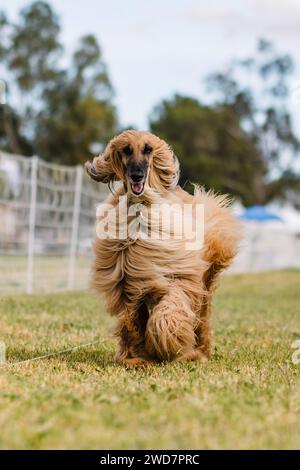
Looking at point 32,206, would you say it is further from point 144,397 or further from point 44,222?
point 144,397

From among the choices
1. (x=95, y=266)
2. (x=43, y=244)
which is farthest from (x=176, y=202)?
(x=43, y=244)

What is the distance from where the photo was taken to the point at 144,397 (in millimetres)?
4125

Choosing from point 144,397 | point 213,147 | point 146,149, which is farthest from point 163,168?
point 213,147

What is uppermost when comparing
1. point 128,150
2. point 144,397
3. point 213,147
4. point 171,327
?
point 213,147

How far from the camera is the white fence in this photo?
1312 cm

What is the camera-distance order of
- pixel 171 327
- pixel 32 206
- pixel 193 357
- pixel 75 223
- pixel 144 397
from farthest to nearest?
pixel 75 223, pixel 32 206, pixel 193 357, pixel 171 327, pixel 144 397

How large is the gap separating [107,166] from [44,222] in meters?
8.44


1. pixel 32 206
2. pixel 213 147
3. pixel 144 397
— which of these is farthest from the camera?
pixel 213 147

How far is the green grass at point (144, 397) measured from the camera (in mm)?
3379

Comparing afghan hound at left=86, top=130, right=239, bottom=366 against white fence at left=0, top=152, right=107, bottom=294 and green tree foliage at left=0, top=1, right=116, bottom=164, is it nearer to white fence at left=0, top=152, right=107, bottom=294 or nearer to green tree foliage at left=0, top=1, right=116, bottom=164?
white fence at left=0, top=152, right=107, bottom=294

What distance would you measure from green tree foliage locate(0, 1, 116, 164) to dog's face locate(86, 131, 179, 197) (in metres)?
38.7

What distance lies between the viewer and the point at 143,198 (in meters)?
5.48

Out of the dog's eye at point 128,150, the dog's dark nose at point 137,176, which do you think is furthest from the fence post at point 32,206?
the dog's dark nose at point 137,176

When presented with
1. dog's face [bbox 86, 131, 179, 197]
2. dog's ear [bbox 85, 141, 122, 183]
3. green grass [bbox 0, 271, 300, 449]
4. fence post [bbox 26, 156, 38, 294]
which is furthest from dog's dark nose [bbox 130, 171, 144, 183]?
fence post [bbox 26, 156, 38, 294]
